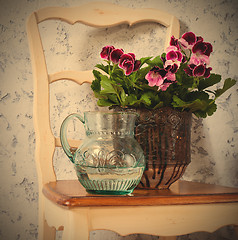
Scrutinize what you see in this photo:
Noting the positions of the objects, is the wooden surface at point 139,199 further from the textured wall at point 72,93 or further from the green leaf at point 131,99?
the textured wall at point 72,93

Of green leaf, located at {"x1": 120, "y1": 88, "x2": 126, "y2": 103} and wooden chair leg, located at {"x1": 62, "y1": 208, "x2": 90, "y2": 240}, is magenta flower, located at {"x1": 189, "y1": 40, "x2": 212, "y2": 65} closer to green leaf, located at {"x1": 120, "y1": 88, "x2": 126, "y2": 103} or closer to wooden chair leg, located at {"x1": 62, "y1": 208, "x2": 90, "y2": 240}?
green leaf, located at {"x1": 120, "y1": 88, "x2": 126, "y2": 103}

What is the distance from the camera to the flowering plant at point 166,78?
23.3 inches

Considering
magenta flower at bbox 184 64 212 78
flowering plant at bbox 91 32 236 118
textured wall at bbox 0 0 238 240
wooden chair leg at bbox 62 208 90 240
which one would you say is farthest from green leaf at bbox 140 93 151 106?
textured wall at bbox 0 0 238 240

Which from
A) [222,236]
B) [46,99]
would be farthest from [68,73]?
[222,236]

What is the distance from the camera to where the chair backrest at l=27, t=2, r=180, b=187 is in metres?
0.84

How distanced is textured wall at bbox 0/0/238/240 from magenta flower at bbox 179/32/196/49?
1.36ft

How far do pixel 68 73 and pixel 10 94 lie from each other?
0.23m

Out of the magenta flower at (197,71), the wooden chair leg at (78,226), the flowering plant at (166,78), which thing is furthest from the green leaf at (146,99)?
the wooden chair leg at (78,226)

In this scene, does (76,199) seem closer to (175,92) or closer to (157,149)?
(157,149)

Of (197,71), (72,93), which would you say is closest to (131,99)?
(197,71)

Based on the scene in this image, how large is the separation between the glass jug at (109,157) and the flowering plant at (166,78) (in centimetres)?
8

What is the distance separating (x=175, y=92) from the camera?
643 mm

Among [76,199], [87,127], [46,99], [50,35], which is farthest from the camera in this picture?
[50,35]

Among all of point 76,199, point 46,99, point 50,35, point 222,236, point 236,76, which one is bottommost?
point 222,236
